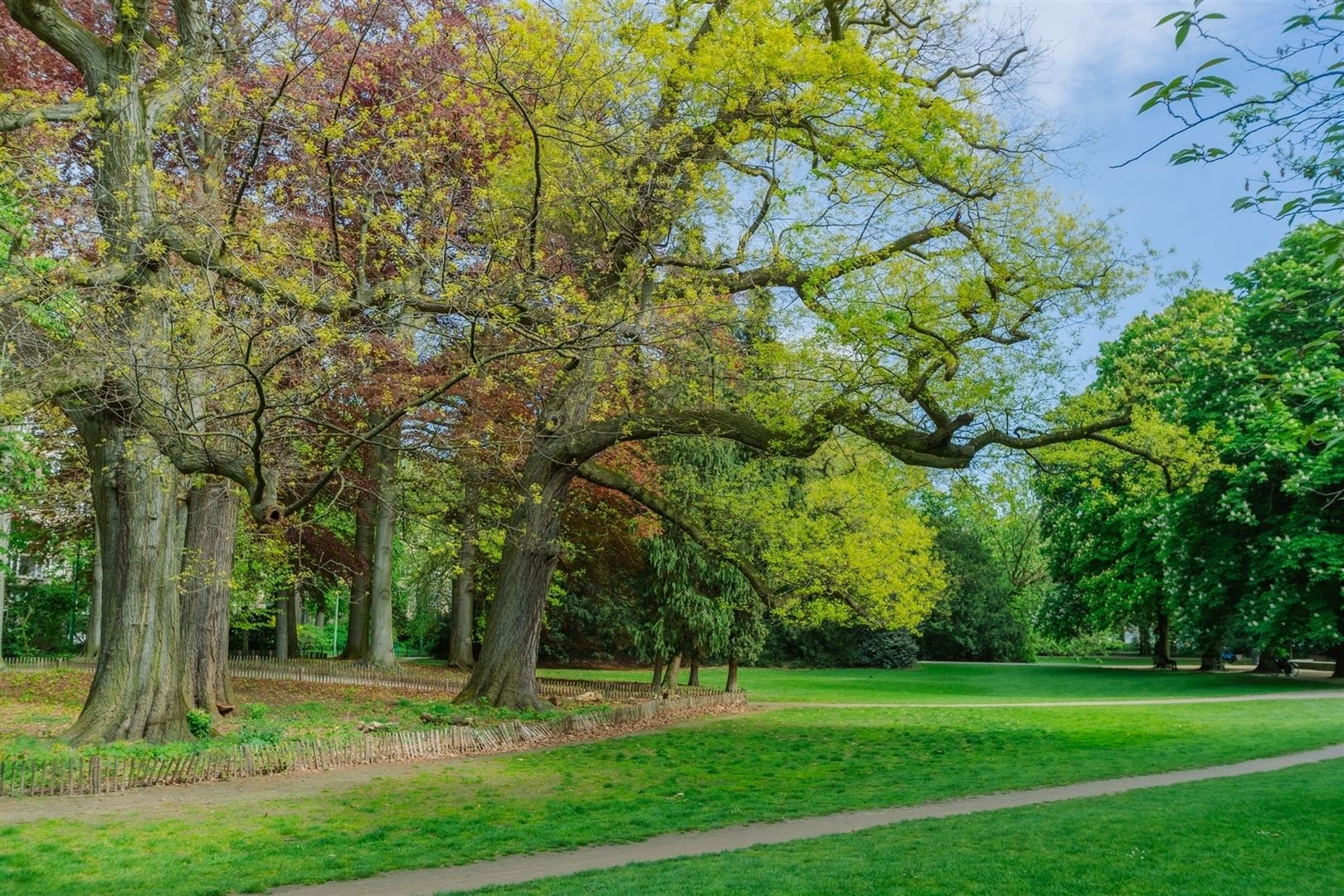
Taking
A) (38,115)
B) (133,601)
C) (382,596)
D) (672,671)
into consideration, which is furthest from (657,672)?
(38,115)

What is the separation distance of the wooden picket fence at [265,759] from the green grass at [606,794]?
616 millimetres

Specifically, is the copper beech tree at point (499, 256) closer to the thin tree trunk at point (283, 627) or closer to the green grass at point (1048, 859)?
the green grass at point (1048, 859)

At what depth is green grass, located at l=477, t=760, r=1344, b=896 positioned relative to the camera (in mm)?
7105

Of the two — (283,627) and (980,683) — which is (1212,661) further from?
(283,627)

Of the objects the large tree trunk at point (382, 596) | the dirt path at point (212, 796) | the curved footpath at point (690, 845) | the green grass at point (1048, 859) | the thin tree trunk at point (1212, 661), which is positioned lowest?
the thin tree trunk at point (1212, 661)

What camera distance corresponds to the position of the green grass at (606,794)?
26.9 feet

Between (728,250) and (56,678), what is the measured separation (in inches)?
660

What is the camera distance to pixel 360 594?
28.4 metres

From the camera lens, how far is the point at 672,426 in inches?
634

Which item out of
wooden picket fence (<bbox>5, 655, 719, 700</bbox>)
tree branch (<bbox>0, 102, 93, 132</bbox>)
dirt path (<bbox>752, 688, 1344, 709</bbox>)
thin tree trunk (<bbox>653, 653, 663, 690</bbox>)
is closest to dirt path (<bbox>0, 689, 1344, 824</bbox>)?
tree branch (<bbox>0, 102, 93, 132</bbox>)

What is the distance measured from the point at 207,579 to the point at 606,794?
296 inches

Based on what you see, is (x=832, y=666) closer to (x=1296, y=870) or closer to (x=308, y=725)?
(x=308, y=725)

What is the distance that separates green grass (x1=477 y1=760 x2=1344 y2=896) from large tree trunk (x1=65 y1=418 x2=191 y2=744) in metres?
8.01

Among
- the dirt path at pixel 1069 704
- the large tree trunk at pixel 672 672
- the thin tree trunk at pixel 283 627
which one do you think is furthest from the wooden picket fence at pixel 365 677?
the thin tree trunk at pixel 283 627
